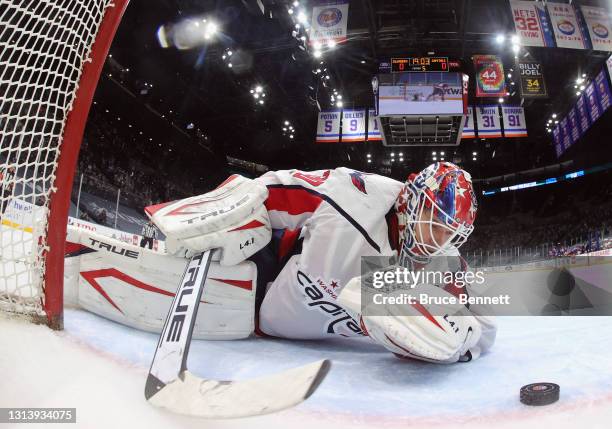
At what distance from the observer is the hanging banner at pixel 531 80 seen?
6160 millimetres

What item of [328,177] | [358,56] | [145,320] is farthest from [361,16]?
[145,320]

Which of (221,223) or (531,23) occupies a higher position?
(531,23)

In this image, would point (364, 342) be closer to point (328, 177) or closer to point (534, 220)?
point (328, 177)

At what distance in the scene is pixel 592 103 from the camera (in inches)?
283

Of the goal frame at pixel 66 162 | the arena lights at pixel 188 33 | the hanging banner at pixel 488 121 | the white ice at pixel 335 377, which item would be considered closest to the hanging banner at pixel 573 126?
the hanging banner at pixel 488 121

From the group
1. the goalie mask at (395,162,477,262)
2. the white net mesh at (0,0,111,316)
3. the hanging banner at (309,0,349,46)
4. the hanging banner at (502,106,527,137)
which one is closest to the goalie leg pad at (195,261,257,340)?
the white net mesh at (0,0,111,316)

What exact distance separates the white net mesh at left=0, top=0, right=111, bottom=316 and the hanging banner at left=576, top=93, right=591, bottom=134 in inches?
348

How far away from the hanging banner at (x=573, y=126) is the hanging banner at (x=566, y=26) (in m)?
4.03

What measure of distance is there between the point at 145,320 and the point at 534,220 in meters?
13.0

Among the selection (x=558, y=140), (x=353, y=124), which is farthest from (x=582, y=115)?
(x=353, y=124)

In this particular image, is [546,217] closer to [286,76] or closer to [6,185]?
[286,76]

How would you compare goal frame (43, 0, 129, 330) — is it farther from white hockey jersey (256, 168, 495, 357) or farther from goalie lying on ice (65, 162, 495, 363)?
white hockey jersey (256, 168, 495, 357)

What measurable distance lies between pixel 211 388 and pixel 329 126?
7.50 meters

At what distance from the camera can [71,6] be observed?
1.17 meters
